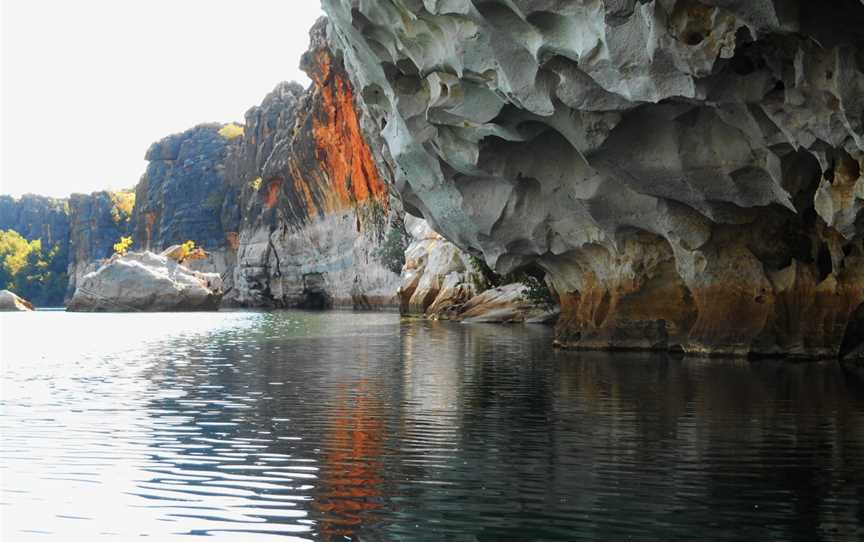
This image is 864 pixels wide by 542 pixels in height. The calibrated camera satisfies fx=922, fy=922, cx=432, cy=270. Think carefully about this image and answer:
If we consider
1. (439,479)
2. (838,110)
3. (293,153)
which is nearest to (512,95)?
(838,110)

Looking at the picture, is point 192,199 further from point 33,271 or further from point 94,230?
point 33,271

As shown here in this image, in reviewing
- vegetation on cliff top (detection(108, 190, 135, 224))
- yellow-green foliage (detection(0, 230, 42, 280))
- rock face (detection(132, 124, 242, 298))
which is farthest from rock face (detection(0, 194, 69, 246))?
rock face (detection(132, 124, 242, 298))

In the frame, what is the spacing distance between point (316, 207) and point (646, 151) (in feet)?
211

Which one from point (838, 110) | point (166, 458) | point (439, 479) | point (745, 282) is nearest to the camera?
point (439, 479)

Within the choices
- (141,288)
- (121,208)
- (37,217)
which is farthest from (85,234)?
(141,288)

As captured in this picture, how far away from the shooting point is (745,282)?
65.2 feet

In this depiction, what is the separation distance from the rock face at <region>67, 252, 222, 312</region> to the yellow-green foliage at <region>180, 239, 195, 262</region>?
23.7 m

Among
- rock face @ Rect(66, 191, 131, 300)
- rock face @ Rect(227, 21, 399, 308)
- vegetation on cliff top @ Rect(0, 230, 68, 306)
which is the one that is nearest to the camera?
rock face @ Rect(227, 21, 399, 308)

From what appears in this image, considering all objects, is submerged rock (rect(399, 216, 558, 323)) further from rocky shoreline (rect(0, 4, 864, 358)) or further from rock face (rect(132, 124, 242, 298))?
rock face (rect(132, 124, 242, 298))

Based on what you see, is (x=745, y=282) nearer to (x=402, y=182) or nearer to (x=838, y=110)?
(x=838, y=110)

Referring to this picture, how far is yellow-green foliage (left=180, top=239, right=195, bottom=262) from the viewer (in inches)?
3937

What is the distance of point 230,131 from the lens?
12306 centimetres

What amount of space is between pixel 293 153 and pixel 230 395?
66.6 metres

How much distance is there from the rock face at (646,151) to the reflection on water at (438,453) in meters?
2.77
